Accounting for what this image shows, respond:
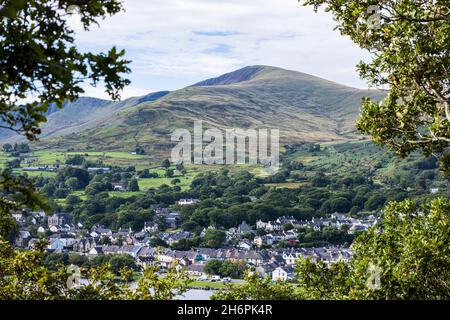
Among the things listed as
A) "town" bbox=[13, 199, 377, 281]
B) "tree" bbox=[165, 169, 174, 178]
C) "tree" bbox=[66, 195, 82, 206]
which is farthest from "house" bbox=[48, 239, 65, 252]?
"tree" bbox=[165, 169, 174, 178]

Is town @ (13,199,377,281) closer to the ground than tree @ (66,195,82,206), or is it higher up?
closer to the ground

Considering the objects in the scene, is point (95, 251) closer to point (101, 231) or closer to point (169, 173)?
point (101, 231)

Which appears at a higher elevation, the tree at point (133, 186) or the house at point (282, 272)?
the tree at point (133, 186)

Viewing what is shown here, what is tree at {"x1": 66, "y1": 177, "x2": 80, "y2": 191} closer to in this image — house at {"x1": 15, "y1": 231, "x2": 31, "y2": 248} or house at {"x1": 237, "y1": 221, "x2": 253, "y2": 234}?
house at {"x1": 15, "y1": 231, "x2": 31, "y2": 248}

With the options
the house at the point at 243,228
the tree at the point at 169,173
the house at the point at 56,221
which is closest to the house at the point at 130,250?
the house at the point at 243,228

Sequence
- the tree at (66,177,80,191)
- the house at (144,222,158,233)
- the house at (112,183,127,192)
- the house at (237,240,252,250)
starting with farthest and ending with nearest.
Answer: the tree at (66,177,80,191), the house at (112,183,127,192), the house at (144,222,158,233), the house at (237,240,252,250)

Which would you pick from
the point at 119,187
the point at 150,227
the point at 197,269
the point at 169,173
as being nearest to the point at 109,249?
the point at 197,269

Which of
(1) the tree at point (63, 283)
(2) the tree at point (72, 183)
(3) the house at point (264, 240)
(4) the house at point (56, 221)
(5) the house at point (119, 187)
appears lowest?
(3) the house at point (264, 240)

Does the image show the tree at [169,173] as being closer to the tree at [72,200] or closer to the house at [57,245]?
the tree at [72,200]
